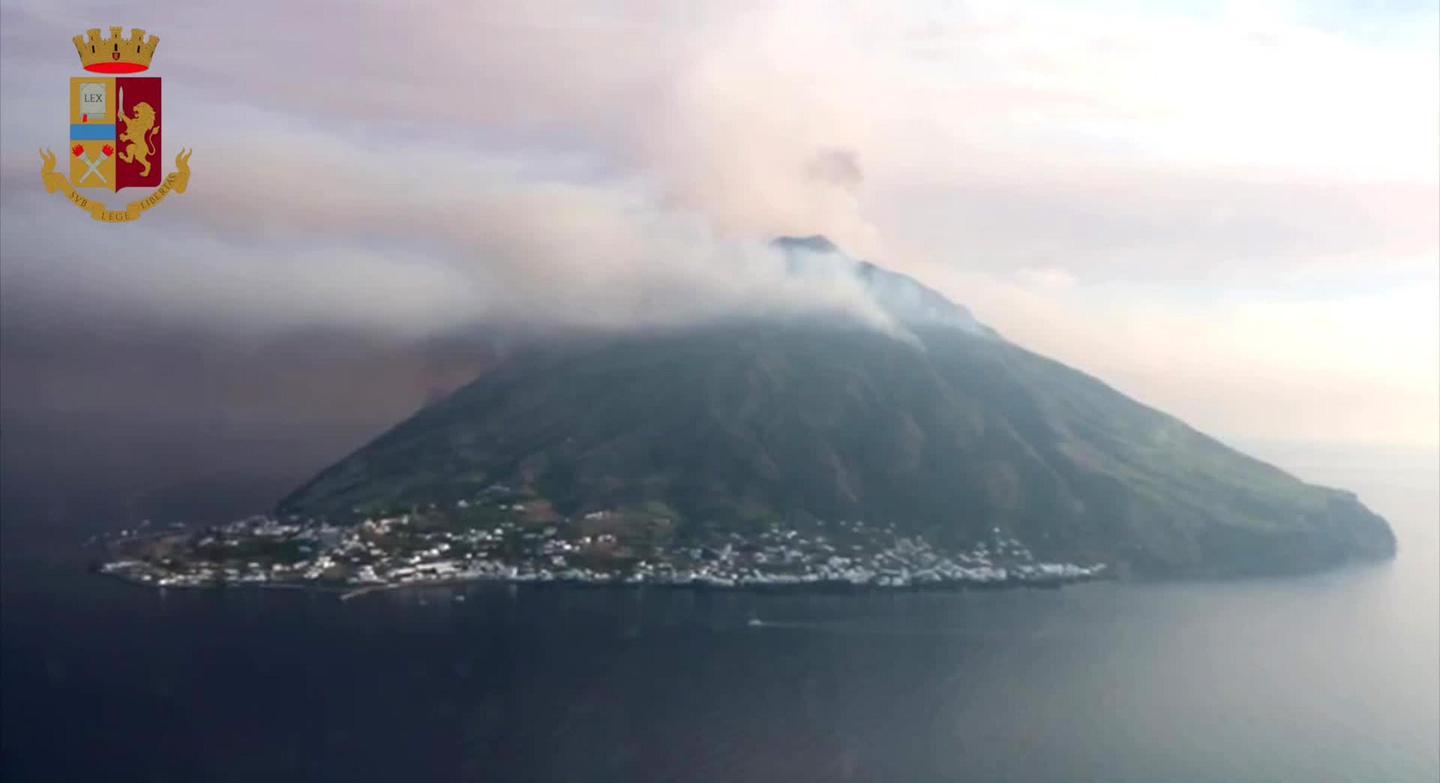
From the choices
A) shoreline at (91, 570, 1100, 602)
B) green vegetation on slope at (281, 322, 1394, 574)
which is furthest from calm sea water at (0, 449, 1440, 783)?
green vegetation on slope at (281, 322, 1394, 574)

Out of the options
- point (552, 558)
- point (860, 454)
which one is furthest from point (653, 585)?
point (860, 454)

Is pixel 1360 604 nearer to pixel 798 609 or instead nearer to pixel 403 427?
pixel 798 609

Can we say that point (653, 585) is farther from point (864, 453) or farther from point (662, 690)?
point (864, 453)

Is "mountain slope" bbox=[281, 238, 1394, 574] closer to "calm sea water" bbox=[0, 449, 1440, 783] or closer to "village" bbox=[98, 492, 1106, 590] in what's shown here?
"village" bbox=[98, 492, 1106, 590]

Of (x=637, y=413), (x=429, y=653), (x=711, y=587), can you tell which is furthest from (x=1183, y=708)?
(x=637, y=413)

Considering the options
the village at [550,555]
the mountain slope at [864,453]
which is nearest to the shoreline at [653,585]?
the village at [550,555]
